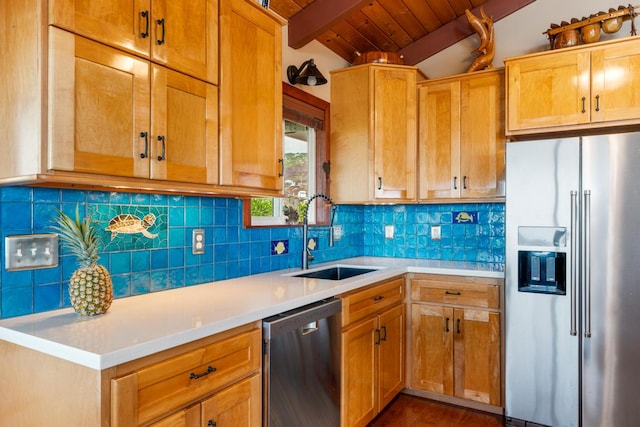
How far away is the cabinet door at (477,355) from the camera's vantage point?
2.62 metres

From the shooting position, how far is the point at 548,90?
8.65ft

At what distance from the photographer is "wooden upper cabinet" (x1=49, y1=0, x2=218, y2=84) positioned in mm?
1300

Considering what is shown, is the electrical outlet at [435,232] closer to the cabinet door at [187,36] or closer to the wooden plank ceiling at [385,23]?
the wooden plank ceiling at [385,23]

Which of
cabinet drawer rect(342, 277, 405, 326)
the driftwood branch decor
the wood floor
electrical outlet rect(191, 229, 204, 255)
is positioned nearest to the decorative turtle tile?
electrical outlet rect(191, 229, 204, 255)

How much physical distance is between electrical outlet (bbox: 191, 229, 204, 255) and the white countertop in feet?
0.56

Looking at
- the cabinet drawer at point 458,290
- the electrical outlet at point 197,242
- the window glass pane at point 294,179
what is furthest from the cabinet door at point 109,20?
the cabinet drawer at point 458,290

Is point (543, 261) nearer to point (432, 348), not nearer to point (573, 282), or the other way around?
point (573, 282)

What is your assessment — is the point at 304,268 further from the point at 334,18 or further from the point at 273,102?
the point at 334,18

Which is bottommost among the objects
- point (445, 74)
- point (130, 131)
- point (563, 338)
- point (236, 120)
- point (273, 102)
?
point (563, 338)

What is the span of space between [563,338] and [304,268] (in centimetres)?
153

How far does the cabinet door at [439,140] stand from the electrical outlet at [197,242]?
1.75 m

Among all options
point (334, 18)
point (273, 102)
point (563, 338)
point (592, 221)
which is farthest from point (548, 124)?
point (273, 102)

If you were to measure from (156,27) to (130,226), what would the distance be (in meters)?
0.80

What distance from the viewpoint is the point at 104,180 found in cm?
138
